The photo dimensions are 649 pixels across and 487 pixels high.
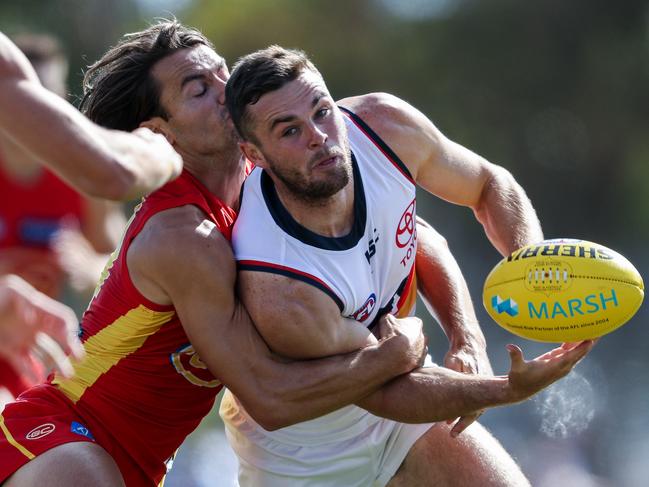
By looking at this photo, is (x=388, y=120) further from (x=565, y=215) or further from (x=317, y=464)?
(x=565, y=215)

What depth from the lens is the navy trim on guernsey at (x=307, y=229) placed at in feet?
13.8

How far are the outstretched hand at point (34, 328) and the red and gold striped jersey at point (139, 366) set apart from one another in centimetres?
104

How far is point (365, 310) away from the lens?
169 inches

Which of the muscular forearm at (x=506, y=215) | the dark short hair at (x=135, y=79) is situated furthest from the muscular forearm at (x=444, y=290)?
the dark short hair at (x=135, y=79)

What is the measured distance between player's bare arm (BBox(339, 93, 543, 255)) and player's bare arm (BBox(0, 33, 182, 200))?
179 cm

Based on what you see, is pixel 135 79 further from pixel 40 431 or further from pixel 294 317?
pixel 40 431

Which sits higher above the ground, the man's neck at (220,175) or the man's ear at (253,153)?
the man's ear at (253,153)

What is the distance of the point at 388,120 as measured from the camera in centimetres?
463

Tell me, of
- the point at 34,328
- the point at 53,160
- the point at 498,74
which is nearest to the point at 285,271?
the point at 34,328

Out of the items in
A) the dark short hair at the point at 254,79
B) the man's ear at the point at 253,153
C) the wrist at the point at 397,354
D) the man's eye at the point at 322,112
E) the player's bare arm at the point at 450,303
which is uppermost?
the dark short hair at the point at 254,79

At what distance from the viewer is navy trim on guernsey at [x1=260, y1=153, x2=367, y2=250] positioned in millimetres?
4199

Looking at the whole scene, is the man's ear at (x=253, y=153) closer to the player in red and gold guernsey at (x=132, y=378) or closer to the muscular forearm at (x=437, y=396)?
the player in red and gold guernsey at (x=132, y=378)

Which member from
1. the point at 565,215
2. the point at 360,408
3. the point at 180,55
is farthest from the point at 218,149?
the point at 565,215

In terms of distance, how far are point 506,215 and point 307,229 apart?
1.05m
